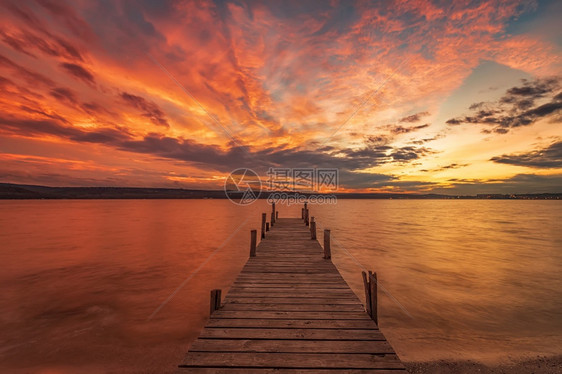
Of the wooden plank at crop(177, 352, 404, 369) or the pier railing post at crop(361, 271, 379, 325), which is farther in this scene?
the pier railing post at crop(361, 271, 379, 325)

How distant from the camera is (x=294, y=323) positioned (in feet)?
17.8

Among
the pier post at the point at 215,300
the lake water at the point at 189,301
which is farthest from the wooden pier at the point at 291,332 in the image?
the lake water at the point at 189,301

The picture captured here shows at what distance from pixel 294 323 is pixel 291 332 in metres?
0.38

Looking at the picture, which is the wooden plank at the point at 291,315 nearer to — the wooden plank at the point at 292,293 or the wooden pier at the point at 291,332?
the wooden pier at the point at 291,332

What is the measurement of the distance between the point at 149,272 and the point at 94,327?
302 inches

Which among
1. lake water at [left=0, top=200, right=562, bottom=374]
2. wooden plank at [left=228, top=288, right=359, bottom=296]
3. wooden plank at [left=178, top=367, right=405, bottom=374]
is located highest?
wooden plank at [left=228, top=288, right=359, bottom=296]

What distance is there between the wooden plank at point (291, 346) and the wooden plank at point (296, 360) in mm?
87

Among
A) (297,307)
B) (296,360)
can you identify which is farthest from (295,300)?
(296,360)

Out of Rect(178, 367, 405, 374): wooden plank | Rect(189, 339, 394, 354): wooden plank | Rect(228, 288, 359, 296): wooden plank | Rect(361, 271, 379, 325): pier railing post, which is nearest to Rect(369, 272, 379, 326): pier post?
Rect(361, 271, 379, 325): pier railing post

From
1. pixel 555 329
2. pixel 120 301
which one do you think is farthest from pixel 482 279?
pixel 120 301

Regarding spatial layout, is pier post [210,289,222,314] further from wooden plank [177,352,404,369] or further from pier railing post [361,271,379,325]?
pier railing post [361,271,379,325]

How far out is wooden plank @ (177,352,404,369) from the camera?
13.5 feet

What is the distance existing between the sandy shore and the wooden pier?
7.21ft

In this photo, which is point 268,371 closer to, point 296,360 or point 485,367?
point 296,360
